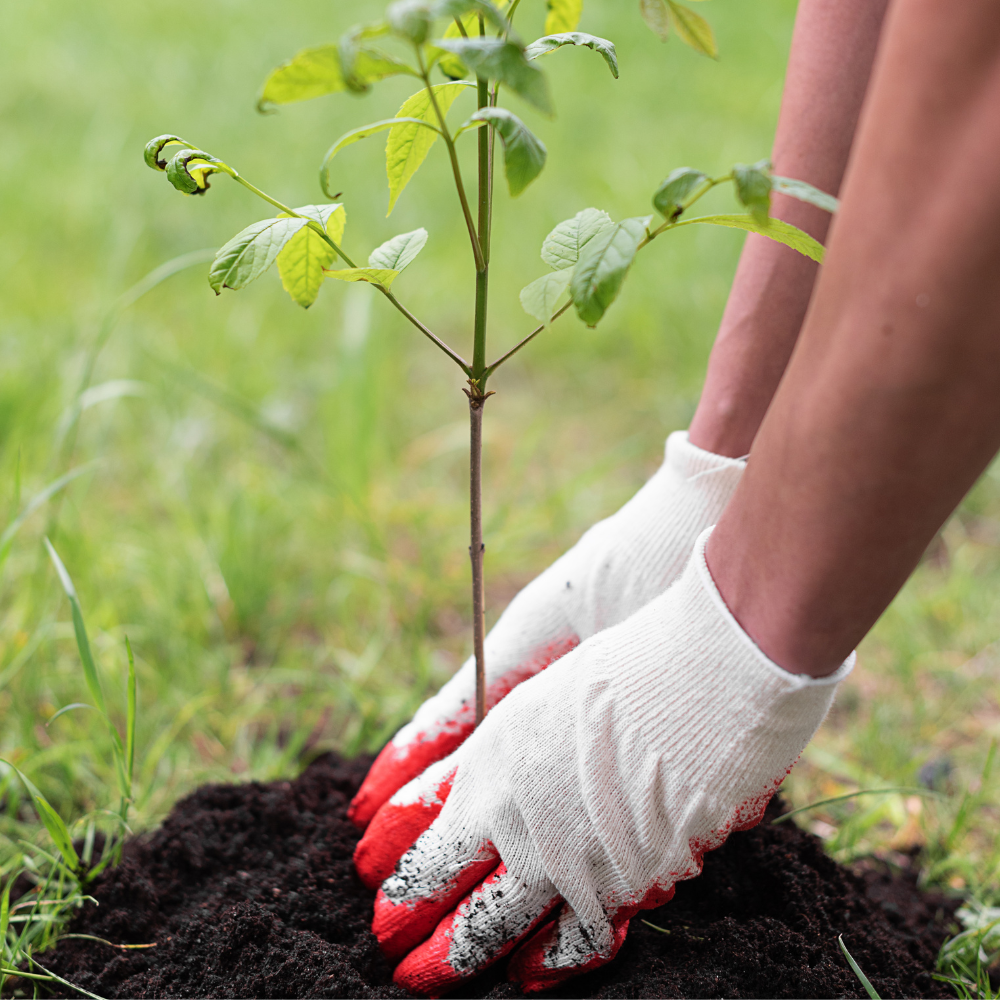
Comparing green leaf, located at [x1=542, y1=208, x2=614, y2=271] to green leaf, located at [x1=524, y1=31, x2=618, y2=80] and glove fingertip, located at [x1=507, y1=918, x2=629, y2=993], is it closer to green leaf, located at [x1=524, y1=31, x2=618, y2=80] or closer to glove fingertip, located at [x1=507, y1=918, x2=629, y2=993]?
green leaf, located at [x1=524, y1=31, x2=618, y2=80]

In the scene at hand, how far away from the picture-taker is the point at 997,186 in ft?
1.88

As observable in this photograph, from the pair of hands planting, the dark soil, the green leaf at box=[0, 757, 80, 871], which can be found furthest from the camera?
the green leaf at box=[0, 757, 80, 871]

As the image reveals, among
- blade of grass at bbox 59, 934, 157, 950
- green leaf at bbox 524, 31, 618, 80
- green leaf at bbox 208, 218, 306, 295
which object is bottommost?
blade of grass at bbox 59, 934, 157, 950

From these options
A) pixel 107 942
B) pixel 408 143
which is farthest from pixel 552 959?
pixel 408 143

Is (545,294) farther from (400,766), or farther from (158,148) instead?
(400,766)

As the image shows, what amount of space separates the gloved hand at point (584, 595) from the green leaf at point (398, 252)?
1.81ft


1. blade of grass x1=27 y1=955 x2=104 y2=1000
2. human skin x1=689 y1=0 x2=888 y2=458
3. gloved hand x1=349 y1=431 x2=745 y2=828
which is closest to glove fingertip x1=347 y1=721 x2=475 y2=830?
gloved hand x1=349 y1=431 x2=745 y2=828

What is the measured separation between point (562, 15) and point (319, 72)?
1.06 ft

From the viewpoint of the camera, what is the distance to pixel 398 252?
2.76 ft

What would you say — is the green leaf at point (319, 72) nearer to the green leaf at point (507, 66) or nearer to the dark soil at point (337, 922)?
the green leaf at point (507, 66)

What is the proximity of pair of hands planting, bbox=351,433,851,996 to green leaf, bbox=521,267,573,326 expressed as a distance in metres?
0.33

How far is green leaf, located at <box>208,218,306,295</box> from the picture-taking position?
0.72 metres

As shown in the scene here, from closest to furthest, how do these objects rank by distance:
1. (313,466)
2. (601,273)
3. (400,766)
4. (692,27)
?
(601,273) < (692,27) < (400,766) < (313,466)

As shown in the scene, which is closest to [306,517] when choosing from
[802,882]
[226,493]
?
[226,493]
